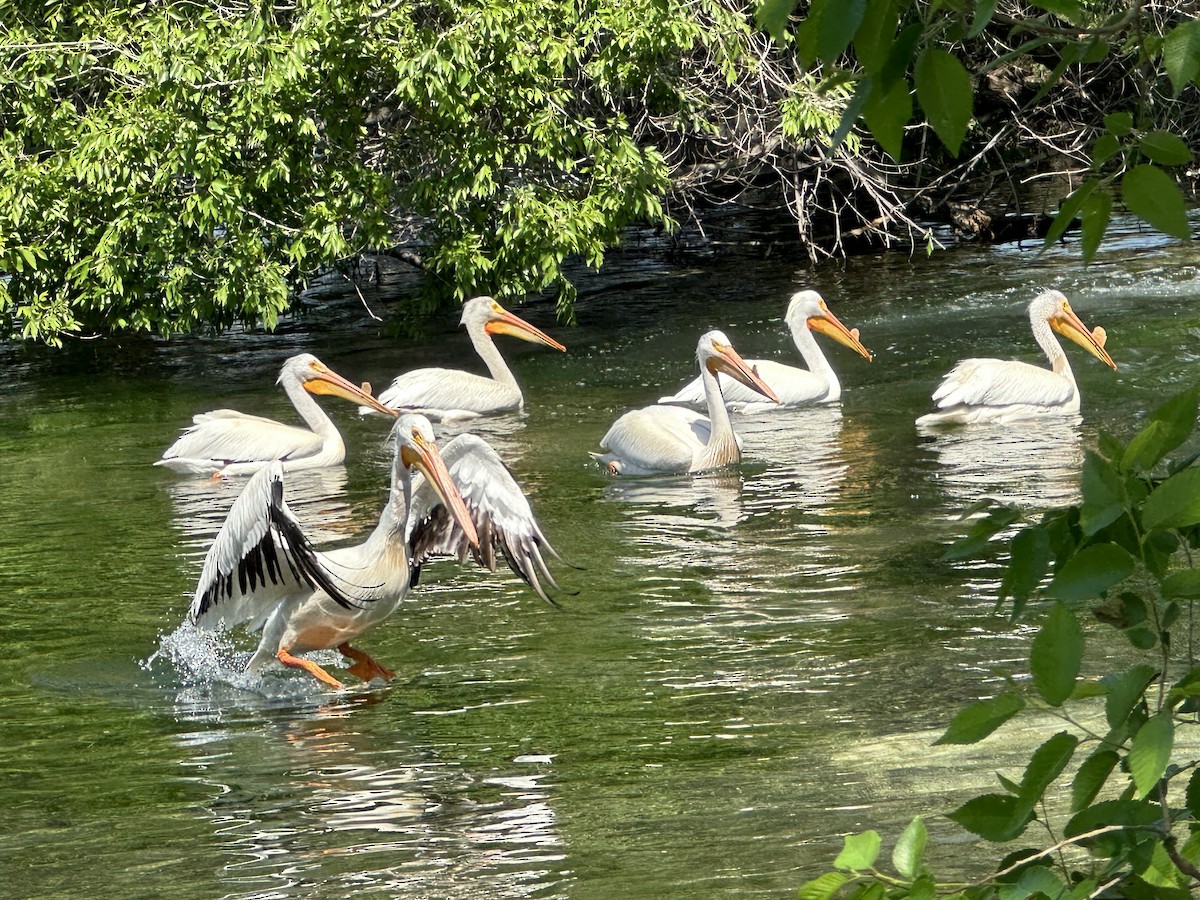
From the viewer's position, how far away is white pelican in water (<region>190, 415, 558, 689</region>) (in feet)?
18.1

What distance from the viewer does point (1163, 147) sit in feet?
5.50

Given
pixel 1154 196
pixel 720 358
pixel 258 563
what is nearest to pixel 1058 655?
pixel 1154 196

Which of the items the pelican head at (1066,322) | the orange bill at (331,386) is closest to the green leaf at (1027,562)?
the orange bill at (331,386)

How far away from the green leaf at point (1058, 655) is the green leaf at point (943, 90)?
0.46m

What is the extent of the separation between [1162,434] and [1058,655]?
280mm

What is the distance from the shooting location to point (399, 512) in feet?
19.0

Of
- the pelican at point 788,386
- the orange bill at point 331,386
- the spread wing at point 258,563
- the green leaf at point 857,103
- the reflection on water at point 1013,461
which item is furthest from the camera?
the pelican at point 788,386

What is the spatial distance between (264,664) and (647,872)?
260 cm

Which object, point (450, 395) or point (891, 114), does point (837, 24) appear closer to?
point (891, 114)

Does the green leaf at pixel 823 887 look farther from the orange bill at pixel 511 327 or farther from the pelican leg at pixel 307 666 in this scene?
the orange bill at pixel 511 327

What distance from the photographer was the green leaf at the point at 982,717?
1.62 m

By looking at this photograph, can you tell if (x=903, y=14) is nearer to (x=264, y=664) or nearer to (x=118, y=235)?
(x=264, y=664)

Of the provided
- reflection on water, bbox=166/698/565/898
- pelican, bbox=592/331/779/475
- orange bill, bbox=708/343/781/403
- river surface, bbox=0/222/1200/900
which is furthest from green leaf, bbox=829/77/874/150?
orange bill, bbox=708/343/781/403

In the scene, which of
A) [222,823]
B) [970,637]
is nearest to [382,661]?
[222,823]
